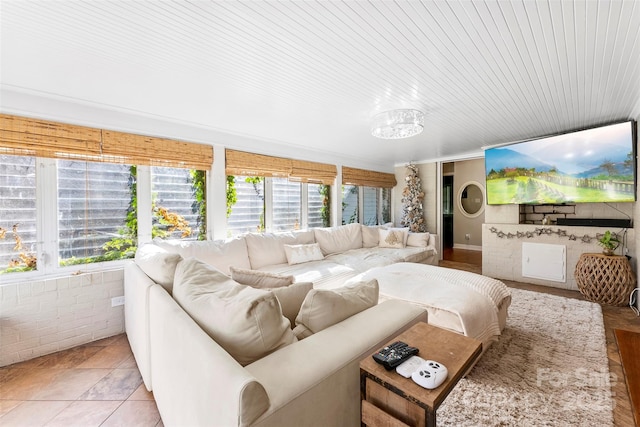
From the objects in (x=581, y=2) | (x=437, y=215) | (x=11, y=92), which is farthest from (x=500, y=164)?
(x=11, y=92)

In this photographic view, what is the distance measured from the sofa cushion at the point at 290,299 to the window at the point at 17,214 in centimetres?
258

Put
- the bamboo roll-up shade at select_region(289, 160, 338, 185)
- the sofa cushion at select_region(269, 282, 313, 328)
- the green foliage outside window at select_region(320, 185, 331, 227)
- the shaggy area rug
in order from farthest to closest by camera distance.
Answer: the green foliage outside window at select_region(320, 185, 331, 227)
the bamboo roll-up shade at select_region(289, 160, 338, 185)
the shaggy area rug
the sofa cushion at select_region(269, 282, 313, 328)

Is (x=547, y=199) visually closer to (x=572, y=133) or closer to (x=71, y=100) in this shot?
(x=572, y=133)

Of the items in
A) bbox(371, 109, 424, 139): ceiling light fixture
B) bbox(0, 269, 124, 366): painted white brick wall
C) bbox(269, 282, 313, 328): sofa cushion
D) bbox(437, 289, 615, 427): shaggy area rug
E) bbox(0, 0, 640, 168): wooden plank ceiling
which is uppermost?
bbox(0, 0, 640, 168): wooden plank ceiling

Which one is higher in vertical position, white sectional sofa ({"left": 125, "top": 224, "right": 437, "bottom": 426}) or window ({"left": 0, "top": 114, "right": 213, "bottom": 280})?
window ({"left": 0, "top": 114, "right": 213, "bottom": 280})

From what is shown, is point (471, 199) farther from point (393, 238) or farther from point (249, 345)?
point (249, 345)

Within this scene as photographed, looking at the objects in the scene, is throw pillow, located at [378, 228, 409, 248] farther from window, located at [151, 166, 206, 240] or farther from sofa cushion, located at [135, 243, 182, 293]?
sofa cushion, located at [135, 243, 182, 293]

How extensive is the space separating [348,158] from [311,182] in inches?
42.8

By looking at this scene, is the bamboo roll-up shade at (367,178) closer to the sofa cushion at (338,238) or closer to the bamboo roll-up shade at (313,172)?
the bamboo roll-up shade at (313,172)

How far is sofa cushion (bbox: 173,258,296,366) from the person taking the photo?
99 centimetres

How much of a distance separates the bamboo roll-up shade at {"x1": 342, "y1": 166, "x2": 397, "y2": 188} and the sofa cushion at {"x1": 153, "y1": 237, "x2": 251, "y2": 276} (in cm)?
261

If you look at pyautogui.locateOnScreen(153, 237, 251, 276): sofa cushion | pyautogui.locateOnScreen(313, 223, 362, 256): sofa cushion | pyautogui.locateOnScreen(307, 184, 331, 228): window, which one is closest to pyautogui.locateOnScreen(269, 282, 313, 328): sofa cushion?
pyautogui.locateOnScreen(153, 237, 251, 276): sofa cushion

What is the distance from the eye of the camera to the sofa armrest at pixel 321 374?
82 centimetres

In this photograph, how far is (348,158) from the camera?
5.18 m
